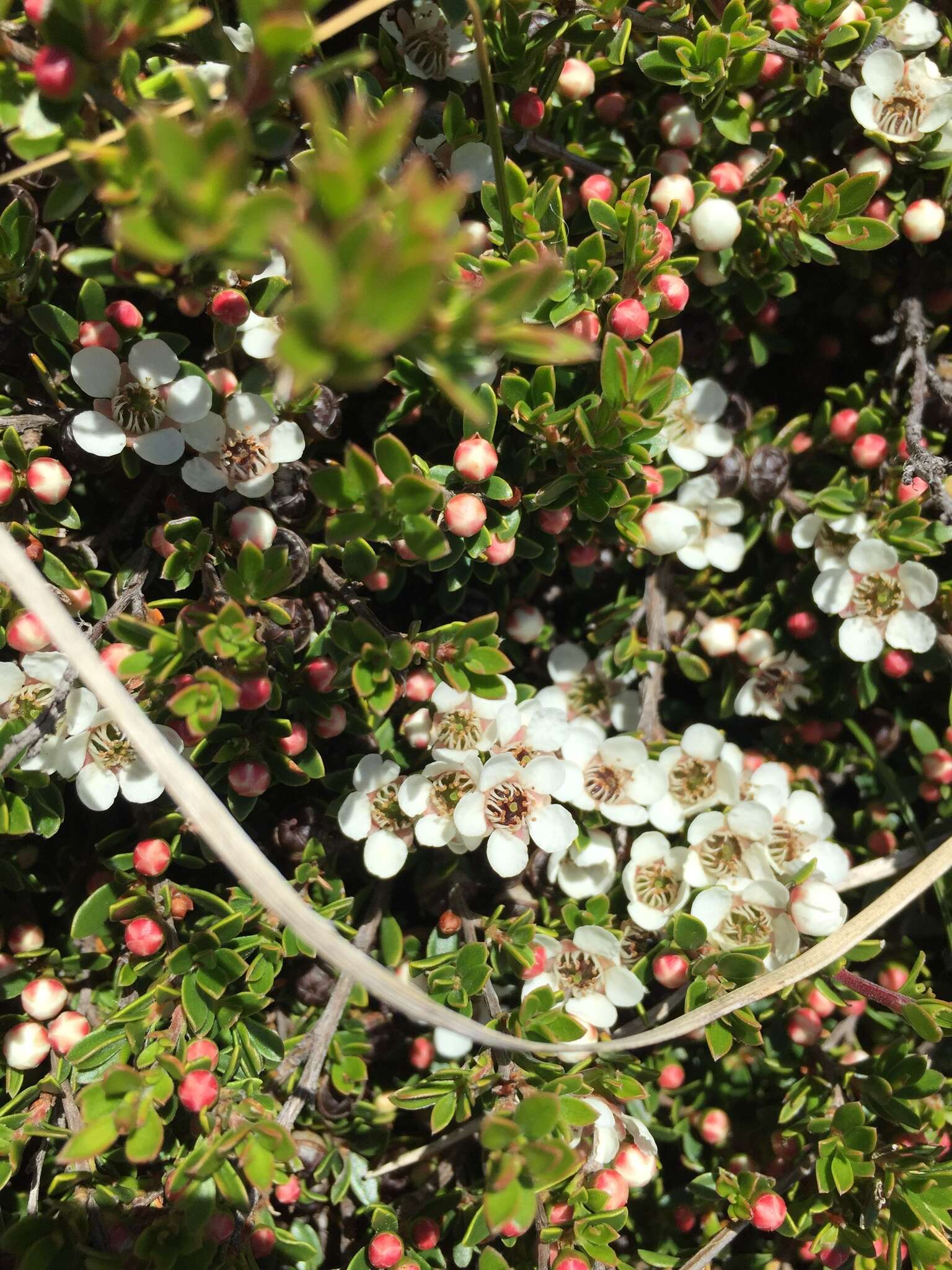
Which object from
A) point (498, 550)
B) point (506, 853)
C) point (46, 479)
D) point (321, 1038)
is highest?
point (46, 479)

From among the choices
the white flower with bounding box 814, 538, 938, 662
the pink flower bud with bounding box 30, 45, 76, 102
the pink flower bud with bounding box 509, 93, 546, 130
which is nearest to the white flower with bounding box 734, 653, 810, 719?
the white flower with bounding box 814, 538, 938, 662

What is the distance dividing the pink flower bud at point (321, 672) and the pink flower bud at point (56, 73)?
30.9 inches

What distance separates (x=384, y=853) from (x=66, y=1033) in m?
0.56

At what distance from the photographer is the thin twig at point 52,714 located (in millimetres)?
1277

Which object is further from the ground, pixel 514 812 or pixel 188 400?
pixel 188 400

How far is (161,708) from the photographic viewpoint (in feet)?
4.46

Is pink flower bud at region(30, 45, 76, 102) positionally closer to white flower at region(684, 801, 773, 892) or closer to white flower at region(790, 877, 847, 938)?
white flower at region(684, 801, 773, 892)

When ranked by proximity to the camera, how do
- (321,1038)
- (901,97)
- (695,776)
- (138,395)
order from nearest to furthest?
1. (138,395)
2. (321,1038)
3. (901,97)
4. (695,776)

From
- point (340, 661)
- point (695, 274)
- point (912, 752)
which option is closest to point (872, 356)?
point (695, 274)

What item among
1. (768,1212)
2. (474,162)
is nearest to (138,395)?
(474,162)

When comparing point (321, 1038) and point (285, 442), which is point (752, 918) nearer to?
point (321, 1038)

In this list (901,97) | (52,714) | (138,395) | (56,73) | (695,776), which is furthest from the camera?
(695,776)

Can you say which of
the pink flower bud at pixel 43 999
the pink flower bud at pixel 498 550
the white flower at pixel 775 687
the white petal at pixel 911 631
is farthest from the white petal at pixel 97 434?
the white petal at pixel 911 631

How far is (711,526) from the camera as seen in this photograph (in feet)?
6.13
